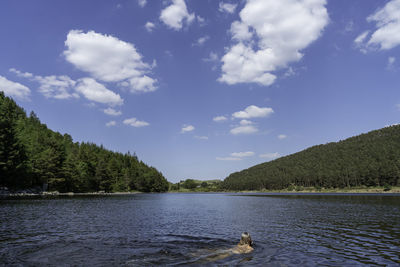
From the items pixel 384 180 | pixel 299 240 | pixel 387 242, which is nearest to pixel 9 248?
pixel 299 240

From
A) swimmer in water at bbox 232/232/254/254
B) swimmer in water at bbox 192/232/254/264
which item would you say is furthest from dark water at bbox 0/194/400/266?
swimmer in water at bbox 232/232/254/254

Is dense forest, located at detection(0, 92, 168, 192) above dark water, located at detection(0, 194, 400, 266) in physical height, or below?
above

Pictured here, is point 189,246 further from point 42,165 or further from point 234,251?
point 42,165

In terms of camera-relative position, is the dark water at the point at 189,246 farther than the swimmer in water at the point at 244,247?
No

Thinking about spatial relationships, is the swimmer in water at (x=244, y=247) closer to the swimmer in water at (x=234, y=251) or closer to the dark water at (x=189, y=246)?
the swimmer in water at (x=234, y=251)

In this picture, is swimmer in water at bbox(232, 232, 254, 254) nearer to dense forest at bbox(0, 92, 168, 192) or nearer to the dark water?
the dark water

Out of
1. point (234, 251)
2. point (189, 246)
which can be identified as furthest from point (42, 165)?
point (234, 251)

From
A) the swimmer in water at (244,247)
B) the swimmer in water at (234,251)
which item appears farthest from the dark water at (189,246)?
the swimmer in water at (244,247)

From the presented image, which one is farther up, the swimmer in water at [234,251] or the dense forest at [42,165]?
the dense forest at [42,165]

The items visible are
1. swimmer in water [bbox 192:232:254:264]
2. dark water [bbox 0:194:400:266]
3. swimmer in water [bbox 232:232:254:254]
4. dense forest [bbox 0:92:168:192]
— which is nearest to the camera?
dark water [bbox 0:194:400:266]

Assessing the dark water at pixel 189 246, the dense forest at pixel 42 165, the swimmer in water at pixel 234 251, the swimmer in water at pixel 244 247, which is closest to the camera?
the dark water at pixel 189 246

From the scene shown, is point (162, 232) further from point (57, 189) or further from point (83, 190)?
point (83, 190)

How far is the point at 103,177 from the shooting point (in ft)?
586

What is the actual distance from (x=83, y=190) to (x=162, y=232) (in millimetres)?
151296
